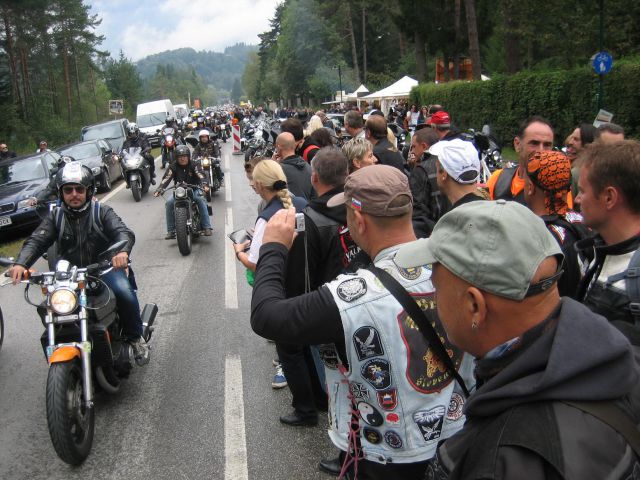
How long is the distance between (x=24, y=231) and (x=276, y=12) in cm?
10942

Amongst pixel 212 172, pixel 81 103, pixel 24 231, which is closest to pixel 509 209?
pixel 24 231

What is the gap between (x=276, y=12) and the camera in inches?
4377

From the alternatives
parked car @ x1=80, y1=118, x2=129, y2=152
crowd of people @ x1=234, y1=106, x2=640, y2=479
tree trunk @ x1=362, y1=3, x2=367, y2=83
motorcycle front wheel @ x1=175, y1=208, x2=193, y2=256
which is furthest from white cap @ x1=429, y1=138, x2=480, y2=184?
tree trunk @ x1=362, y1=3, x2=367, y2=83

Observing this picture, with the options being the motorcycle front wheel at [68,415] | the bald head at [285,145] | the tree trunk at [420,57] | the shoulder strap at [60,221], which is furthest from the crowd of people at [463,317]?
the tree trunk at [420,57]

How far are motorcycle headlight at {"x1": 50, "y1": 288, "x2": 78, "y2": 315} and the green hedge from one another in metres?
13.1

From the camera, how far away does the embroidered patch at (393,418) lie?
2027mm

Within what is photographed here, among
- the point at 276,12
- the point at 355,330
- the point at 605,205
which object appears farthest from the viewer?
the point at 276,12

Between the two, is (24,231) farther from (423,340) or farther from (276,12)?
(276,12)

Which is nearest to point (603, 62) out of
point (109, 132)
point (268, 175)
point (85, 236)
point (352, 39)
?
point (268, 175)

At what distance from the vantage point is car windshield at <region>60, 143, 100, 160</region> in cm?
1603

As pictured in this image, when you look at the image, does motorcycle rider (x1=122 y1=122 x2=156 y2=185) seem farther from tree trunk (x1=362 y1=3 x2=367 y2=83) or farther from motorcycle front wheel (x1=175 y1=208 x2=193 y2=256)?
tree trunk (x1=362 y1=3 x2=367 y2=83)

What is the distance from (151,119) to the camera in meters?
34.0

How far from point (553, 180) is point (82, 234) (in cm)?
363

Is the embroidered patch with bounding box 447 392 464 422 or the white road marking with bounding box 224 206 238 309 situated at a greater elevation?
the embroidered patch with bounding box 447 392 464 422
